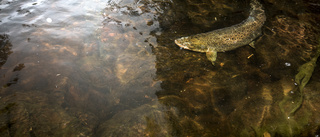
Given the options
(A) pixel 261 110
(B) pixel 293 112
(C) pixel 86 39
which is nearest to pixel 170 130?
(A) pixel 261 110

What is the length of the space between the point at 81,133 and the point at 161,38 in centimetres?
303

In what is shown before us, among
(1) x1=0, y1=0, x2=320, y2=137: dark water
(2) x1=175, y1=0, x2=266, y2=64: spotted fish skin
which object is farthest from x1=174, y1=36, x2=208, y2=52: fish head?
(1) x1=0, y1=0, x2=320, y2=137: dark water

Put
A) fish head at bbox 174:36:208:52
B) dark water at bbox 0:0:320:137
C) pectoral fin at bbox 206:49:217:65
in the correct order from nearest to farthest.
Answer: dark water at bbox 0:0:320:137 < pectoral fin at bbox 206:49:217:65 < fish head at bbox 174:36:208:52

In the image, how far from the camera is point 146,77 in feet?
11.6

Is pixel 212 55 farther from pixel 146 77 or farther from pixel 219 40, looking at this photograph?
pixel 146 77

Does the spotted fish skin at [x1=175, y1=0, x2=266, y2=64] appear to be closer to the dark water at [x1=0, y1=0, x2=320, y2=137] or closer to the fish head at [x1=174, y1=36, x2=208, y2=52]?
the fish head at [x1=174, y1=36, x2=208, y2=52]

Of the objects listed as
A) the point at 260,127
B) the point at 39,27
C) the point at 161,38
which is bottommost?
the point at 260,127

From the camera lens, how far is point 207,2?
598 centimetres

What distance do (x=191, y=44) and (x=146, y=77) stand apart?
1581mm

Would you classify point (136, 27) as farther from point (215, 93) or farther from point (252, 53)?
point (252, 53)

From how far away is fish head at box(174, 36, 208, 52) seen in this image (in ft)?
13.4

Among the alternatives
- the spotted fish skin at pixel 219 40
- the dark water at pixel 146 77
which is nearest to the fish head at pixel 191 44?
the spotted fish skin at pixel 219 40

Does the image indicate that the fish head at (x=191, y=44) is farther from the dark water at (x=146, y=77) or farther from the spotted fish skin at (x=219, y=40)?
the dark water at (x=146, y=77)

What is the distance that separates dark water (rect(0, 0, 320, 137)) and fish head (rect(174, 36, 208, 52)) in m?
0.14
